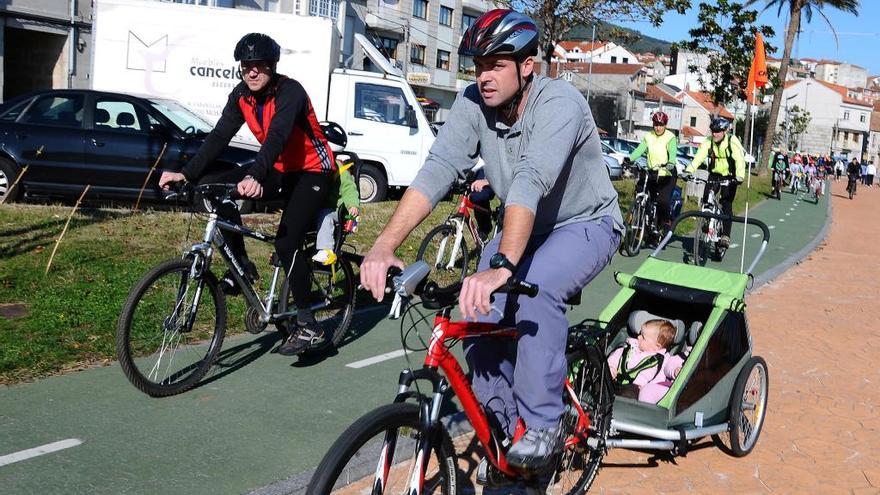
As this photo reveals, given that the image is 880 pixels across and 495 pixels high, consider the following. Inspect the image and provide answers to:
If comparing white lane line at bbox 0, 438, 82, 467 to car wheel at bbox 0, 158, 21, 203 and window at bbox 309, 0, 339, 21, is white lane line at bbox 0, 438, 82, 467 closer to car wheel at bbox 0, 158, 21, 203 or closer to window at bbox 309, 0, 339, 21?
car wheel at bbox 0, 158, 21, 203

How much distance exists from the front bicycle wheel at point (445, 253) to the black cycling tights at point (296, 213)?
3.47 metres

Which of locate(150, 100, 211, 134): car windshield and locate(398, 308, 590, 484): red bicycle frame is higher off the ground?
locate(150, 100, 211, 134): car windshield

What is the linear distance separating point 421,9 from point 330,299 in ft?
180

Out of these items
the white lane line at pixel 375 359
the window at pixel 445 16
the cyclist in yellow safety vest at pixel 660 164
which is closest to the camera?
the white lane line at pixel 375 359

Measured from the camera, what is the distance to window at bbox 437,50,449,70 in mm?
61537

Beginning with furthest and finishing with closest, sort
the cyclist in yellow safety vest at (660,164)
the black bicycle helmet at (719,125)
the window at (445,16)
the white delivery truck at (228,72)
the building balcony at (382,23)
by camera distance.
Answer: the window at (445,16)
the building balcony at (382,23)
the white delivery truck at (228,72)
the cyclist in yellow safety vest at (660,164)
the black bicycle helmet at (719,125)

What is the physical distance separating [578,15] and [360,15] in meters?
38.3

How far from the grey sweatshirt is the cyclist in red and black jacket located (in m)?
1.82

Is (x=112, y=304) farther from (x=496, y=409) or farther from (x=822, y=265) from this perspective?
(x=822, y=265)

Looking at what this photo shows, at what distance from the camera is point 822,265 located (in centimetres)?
1383

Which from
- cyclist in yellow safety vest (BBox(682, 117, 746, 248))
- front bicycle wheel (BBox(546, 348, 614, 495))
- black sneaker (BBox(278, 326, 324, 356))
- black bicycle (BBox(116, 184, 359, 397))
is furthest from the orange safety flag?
front bicycle wheel (BBox(546, 348, 614, 495))

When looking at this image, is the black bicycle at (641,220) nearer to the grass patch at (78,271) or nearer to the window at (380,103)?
the grass patch at (78,271)

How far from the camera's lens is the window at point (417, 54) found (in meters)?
58.6

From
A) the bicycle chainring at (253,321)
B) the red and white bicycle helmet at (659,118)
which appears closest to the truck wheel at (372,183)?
the red and white bicycle helmet at (659,118)
